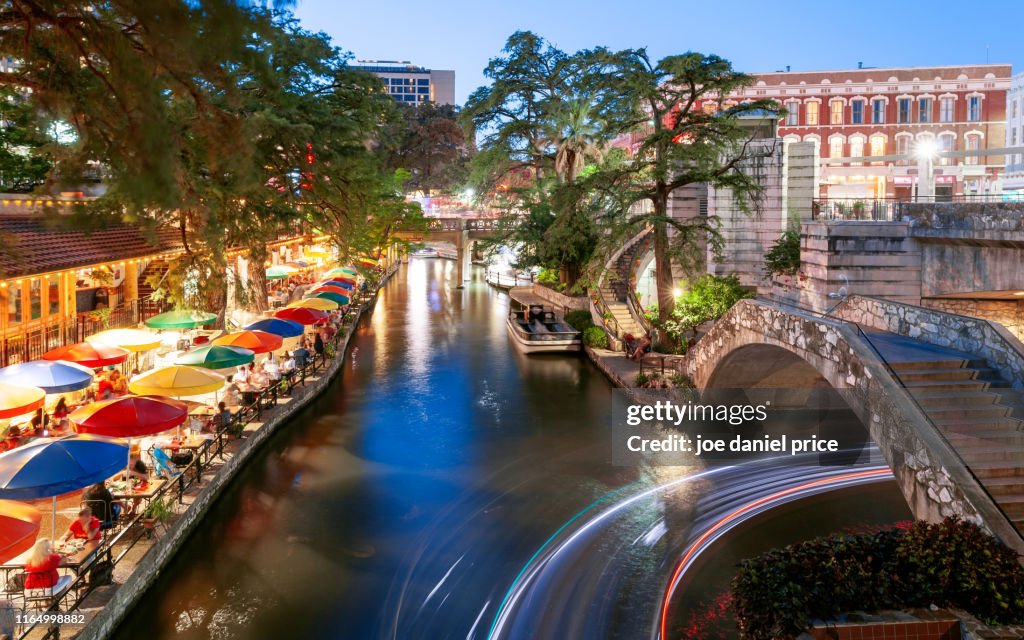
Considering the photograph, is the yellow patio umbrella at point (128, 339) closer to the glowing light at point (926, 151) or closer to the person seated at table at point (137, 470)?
the person seated at table at point (137, 470)

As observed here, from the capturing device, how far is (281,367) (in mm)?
25906

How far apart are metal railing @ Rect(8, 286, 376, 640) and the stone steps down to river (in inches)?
493

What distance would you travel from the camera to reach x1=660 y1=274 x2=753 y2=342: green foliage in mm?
29859

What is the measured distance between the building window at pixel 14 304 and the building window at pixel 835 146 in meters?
52.9

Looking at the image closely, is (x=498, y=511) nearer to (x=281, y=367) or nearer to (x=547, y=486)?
(x=547, y=486)

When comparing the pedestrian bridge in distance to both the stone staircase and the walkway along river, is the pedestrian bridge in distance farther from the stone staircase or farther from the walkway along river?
the stone staircase

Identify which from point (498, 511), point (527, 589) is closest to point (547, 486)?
point (498, 511)

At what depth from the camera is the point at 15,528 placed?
9570 mm

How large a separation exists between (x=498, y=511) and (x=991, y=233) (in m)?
13.6

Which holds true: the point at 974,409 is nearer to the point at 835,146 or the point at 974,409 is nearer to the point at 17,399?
the point at 17,399

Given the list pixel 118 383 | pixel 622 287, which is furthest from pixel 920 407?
pixel 622 287

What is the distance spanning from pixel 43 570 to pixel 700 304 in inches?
968

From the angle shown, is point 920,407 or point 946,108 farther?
point 946,108

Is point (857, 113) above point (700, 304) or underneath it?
above
